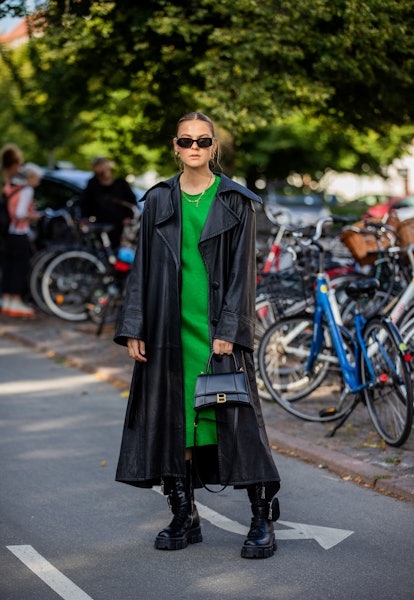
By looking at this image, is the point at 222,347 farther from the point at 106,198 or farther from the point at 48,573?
the point at 106,198

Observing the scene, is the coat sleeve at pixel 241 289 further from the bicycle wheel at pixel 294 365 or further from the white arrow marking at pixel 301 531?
the bicycle wheel at pixel 294 365

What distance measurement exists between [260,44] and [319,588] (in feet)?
18.6

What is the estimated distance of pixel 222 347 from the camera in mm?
4754

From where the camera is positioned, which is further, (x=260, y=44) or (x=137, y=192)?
(x=137, y=192)

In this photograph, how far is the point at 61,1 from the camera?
31.1 ft

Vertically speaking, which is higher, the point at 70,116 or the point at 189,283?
the point at 70,116

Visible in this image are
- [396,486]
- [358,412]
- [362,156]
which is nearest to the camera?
[396,486]

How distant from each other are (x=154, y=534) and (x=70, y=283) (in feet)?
25.7

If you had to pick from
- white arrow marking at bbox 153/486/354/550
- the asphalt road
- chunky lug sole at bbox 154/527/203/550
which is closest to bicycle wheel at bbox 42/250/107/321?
the asphalt road

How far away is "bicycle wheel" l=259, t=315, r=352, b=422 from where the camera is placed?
775cm

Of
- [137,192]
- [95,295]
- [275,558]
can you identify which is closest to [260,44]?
[95,295]

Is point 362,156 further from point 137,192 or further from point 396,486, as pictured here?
point 396,486

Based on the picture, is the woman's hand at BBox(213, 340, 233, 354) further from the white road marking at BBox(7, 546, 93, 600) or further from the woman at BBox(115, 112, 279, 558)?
the white road marking at BBox(7, 546, 93, 600)

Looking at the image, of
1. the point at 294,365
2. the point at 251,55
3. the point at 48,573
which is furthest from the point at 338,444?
the point at 251,55
